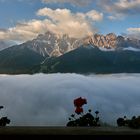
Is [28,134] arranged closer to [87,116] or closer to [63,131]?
[63,131]

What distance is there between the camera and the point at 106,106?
13375cm

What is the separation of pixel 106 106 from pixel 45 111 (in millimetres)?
19353

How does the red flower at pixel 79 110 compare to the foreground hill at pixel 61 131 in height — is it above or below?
above

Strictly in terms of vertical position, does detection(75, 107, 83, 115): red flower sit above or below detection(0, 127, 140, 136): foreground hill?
above

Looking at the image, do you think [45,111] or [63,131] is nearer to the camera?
[63,131]

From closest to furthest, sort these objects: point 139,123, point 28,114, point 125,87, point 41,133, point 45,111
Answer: point 41,133, point 139,123, point 28,114, point 45,111, point 125,87

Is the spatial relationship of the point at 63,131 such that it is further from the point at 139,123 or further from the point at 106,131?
the point at 139,123

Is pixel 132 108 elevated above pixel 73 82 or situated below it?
below

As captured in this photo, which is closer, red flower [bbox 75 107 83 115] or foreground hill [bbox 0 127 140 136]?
foreground hill [bbox 0 127 140 136]

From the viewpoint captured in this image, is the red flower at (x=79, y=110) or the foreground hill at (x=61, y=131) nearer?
the foreground hill at (x=61, y=131)

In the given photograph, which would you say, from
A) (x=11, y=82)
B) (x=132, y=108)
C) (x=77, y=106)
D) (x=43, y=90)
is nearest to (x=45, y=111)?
(x=43, y=90)

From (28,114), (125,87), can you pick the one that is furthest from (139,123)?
(125,87)

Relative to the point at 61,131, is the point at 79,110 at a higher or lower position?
higher

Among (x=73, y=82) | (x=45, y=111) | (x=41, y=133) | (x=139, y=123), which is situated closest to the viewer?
(x=41, y=133)
